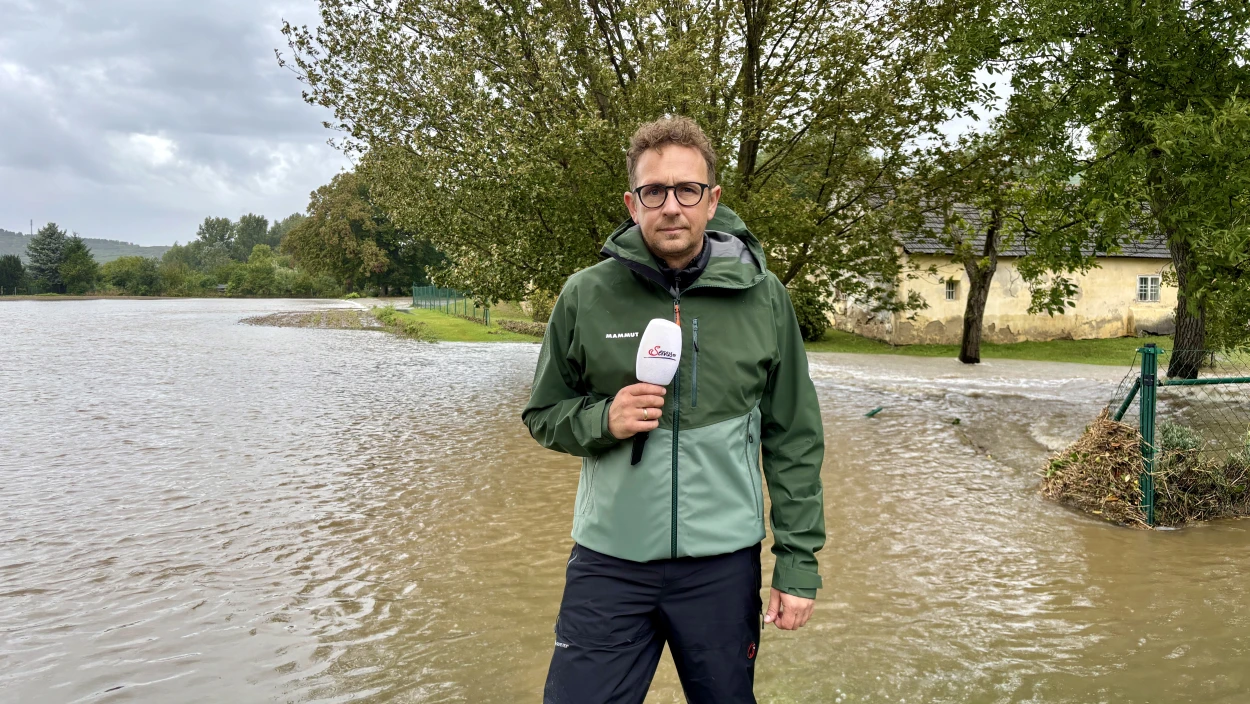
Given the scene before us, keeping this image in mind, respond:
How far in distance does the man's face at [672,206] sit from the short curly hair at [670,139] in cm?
2

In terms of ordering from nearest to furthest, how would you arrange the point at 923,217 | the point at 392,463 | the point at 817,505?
the point at 817,505
the point at 392,463
the point at 923,217

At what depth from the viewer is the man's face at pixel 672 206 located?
94.0 inches

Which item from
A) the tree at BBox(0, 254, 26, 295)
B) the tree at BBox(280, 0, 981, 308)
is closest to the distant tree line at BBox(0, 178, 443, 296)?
the tree at BBox(0, 254, 26, 295)

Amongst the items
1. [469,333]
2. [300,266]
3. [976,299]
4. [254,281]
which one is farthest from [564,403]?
[254,281]

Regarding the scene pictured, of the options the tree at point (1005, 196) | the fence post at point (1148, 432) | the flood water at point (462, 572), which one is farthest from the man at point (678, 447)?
the tree at point (1005, 196)

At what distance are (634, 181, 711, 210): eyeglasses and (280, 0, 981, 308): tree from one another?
10.5 m

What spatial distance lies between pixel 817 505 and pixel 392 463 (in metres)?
7.84

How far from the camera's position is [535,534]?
6.88 m

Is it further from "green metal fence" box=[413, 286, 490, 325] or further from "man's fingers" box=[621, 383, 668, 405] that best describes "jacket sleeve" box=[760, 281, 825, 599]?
"green metal fence" box=[413, 286, 490, 325]

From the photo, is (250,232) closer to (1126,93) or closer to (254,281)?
(254,281)

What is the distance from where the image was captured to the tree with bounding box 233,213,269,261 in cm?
17800

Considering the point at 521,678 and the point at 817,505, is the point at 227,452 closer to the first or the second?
the point at 521,678

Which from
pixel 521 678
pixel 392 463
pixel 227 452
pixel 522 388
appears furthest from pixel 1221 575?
pixel 522 388

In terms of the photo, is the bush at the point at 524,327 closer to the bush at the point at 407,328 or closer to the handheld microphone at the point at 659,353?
the bush at the point at 407,328
